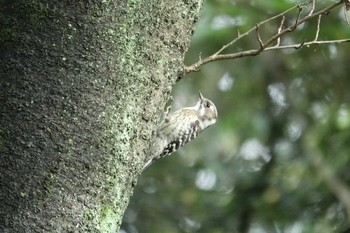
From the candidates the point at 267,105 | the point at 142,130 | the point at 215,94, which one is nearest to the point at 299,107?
the point at 267,105

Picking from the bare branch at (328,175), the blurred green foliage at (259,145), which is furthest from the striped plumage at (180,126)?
the bare branch at (328,175)

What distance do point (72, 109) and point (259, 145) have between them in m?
4.92

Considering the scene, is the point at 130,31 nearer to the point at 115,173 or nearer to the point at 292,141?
the point at 115,173

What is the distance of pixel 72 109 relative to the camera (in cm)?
249

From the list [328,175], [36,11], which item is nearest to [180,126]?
[328,175]

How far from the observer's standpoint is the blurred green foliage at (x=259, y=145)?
6277mm

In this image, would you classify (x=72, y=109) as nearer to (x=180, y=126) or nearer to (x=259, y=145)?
(x=180, y=126)

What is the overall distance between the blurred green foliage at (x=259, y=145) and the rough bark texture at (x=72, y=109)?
11.3 ft

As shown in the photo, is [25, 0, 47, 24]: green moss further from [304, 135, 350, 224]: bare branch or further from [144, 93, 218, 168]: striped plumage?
[304, 135, 350, 224]: bare branch

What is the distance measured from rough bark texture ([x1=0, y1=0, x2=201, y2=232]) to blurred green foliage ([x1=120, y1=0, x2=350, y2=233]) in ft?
11.3

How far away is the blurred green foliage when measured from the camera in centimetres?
628

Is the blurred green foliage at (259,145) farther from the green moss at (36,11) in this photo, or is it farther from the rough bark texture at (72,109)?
the green moss at (36,11)

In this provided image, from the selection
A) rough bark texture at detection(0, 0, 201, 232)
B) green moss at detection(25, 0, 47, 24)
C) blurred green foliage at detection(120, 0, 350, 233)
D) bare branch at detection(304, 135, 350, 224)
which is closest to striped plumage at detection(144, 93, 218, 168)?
blurred green foliage at detection(120, 0, 350, 233)

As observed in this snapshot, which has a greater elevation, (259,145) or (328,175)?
(259,145)
